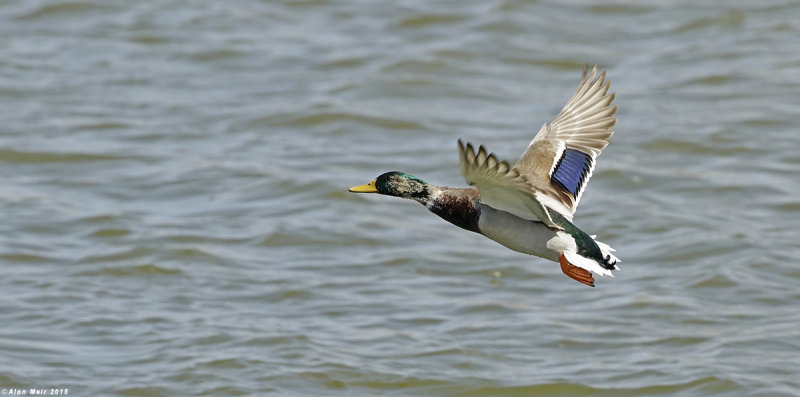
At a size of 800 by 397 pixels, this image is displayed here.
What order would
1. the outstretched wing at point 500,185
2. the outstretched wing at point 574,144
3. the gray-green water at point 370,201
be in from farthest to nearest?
the gray-green water at point 370,201, the outstretched wing at point 574,144, the outstretched wing at point 500,185

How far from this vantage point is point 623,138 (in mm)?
12500

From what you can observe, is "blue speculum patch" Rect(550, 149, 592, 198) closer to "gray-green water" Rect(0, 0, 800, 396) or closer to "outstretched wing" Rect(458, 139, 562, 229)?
"outstretched wing" Rect(458, 139, 562, 229)

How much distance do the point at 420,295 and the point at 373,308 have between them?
43cm

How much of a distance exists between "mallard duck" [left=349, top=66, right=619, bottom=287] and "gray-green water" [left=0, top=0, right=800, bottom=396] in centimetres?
206

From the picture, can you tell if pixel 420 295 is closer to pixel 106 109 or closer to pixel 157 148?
pixel 157 148

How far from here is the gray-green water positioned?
9.07m

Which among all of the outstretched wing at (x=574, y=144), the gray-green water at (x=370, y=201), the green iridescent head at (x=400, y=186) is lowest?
the gray-green water at (x=370, y=201)

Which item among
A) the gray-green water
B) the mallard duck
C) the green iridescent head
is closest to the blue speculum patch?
the mallard duck

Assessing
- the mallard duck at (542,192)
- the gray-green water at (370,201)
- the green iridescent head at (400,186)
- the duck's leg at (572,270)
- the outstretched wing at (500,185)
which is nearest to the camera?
the outstretched wing at (500,185)

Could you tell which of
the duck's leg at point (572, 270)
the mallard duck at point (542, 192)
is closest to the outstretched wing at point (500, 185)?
the mallard duck at point (542, 192)

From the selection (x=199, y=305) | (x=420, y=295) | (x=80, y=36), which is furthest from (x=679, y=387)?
(x=80, y=36)

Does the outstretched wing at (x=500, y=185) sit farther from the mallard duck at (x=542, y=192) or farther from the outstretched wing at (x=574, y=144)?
the outstretched wing at (x=574, y=144)

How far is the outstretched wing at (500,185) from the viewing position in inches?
225

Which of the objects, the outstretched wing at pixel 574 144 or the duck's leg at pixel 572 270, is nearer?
the duck's leg at pixel 572 270
